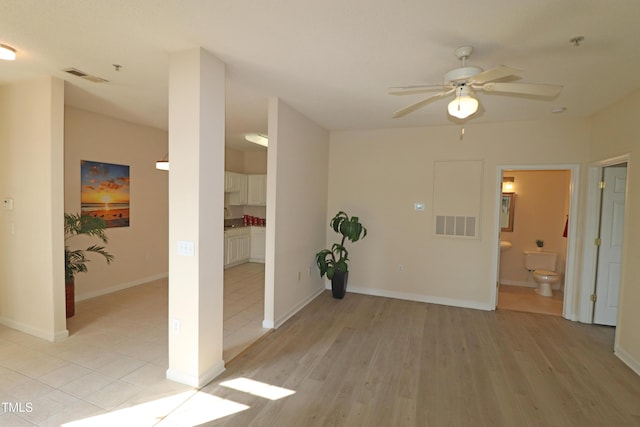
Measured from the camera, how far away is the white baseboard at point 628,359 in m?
3.01

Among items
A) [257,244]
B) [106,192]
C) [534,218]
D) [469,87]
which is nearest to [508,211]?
[534,218]

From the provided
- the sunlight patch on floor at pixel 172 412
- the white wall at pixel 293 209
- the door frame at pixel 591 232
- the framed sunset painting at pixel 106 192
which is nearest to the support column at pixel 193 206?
the sunlight patch on floor at pixel 172 412

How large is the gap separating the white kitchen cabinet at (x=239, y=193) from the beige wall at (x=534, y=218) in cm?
571

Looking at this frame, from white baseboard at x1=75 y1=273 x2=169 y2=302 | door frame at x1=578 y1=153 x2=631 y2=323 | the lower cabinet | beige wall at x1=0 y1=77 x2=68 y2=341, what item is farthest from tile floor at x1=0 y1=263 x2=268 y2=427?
door frame at x1=578 y1=153 x2=631 y2=323

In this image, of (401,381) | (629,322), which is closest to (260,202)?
(401,381)

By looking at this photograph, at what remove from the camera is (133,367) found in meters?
2.85

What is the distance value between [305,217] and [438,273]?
2.29 metres

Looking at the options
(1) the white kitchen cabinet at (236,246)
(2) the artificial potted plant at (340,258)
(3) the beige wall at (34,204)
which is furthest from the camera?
(1) the white kitchen cabinet at (236,246)

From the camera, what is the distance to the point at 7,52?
253 cm

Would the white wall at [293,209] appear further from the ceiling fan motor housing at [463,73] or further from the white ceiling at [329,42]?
the ceiling fan motor housing at [463,73]

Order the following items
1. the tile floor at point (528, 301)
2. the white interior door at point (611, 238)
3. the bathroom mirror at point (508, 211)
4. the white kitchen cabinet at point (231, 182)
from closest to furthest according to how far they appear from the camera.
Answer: the white interior door at point (611, 238) < the tile floor at point (528, 301) < the bathroom mirror at point (508, 211) < the white kitchen cabinet at point (231, 182)

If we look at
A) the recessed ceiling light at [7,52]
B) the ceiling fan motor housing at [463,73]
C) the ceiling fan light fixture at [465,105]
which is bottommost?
the ceiling fan light fixture at [465,105]

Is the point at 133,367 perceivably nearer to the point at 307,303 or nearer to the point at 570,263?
the point at 307,303

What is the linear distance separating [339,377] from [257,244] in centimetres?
516
